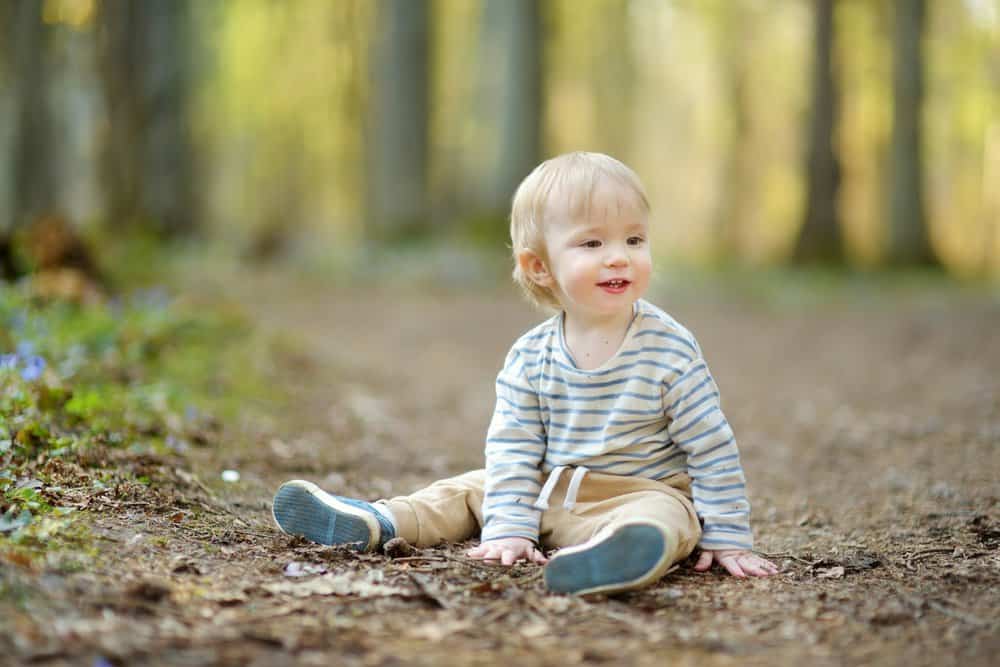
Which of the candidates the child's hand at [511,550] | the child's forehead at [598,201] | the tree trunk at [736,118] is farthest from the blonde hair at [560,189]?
the tree trunk at [736,118]

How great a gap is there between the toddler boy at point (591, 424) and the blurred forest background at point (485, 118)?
241 inches

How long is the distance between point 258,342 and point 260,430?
8.81 ft

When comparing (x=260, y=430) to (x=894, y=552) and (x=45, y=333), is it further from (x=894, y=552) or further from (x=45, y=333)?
(x=894, y=552)

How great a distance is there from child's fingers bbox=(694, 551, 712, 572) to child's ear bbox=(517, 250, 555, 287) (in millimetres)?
952

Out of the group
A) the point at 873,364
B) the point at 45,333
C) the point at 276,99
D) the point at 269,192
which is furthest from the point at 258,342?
the point at 269,192

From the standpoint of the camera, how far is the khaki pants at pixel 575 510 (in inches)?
114

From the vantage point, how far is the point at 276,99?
27.6 metres

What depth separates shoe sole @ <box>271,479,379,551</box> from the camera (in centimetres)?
300

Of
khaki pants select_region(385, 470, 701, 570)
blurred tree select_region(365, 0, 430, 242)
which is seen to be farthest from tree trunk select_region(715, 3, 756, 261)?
khaki pants select_region(385, 470, 701, 570)

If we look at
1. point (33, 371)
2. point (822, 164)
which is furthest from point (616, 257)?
point (822, 164)

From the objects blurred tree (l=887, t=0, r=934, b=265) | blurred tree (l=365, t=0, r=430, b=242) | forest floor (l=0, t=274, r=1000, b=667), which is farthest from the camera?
blurred tree (l=365, t=0, r=430, b=242)

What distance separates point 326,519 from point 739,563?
48.9 inches

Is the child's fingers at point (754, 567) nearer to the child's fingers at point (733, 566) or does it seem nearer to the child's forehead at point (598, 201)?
the child's fingers at point (733, 566)

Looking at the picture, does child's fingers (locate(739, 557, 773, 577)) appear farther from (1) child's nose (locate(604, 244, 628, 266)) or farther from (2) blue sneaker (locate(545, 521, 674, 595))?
(1) child's nose (locate(604, 244, 628, 266))
